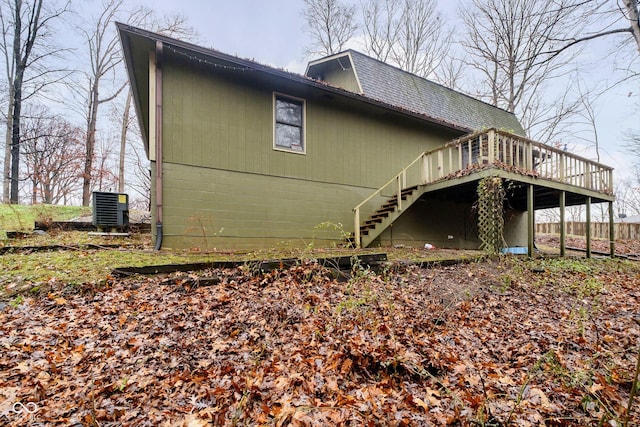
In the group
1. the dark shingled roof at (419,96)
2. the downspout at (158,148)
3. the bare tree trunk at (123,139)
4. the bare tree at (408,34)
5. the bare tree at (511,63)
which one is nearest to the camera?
the downspout at (158,148)

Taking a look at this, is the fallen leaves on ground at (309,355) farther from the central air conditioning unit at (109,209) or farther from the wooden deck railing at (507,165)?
the central air conditioning unit at (109,209)

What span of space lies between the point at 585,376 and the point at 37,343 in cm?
491

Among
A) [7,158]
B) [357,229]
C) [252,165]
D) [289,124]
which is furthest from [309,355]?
[7,158]

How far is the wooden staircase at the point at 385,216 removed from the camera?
27.0 ft

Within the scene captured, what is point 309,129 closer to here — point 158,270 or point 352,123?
point 352,123

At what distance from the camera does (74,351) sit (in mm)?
2682

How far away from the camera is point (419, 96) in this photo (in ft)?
36.7

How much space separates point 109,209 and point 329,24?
56.8 ft

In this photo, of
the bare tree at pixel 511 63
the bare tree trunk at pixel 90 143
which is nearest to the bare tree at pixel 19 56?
the bare tree trunk at pixel 90 143

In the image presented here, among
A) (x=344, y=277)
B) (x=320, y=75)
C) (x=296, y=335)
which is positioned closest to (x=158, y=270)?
(x=296, y=335)

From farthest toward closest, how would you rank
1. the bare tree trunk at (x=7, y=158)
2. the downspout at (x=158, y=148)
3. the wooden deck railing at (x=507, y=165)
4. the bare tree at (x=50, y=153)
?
the bare tree at (x=50, y=153), the bare tree trunk at (x=7, y=158), the wooden deck railing at (x=507, y=165), the downspout at (x=158, y=148)

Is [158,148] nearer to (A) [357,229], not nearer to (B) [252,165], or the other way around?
(B) [252,165]

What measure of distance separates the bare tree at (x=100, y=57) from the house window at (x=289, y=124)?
14.2 m

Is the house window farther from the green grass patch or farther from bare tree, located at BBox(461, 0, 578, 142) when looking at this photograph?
bare tree, located at BBox(461, 0, 578, 142)
